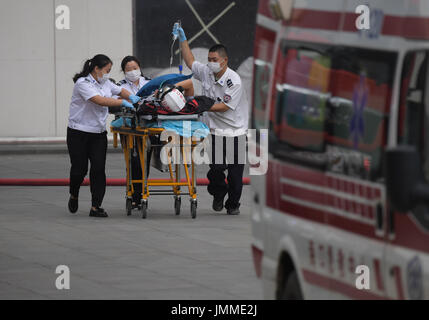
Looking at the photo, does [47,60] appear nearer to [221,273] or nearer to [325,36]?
[221,273]

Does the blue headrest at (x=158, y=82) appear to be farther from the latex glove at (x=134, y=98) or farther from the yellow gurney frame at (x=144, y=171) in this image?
the yellow gurney frame at (x=144, y=171)

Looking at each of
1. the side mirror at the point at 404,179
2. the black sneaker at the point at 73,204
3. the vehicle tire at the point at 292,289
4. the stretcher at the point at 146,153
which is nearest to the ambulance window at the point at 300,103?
the vehicle tire at the point at 292,289

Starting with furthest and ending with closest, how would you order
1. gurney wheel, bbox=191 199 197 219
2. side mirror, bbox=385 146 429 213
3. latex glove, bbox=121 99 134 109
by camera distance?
gurney wheel, bbox=191 199 197 219
latex glove, bbox=121 99 134 109
side mirror, bbox=385 146 429 213

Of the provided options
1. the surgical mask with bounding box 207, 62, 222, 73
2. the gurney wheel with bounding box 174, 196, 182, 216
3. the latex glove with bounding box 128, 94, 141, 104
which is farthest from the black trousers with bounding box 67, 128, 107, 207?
the surgical mask with bounding box 207, 62, 222, 73

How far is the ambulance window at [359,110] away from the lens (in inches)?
210

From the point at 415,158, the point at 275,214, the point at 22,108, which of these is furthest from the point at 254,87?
the point at 22,108

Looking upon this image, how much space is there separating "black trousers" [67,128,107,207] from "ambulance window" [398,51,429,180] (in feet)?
27.4

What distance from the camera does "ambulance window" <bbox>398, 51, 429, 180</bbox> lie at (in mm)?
5066

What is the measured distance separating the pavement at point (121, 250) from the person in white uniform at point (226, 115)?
477 millimetres

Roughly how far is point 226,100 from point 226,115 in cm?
18

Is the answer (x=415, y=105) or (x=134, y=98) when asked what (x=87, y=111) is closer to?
(x=134, y=98)

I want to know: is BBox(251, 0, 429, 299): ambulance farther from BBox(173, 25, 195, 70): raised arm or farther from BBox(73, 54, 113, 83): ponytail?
BBox(173, 25, 195, 70): raised arm

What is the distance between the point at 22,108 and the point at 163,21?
352 centimetres
